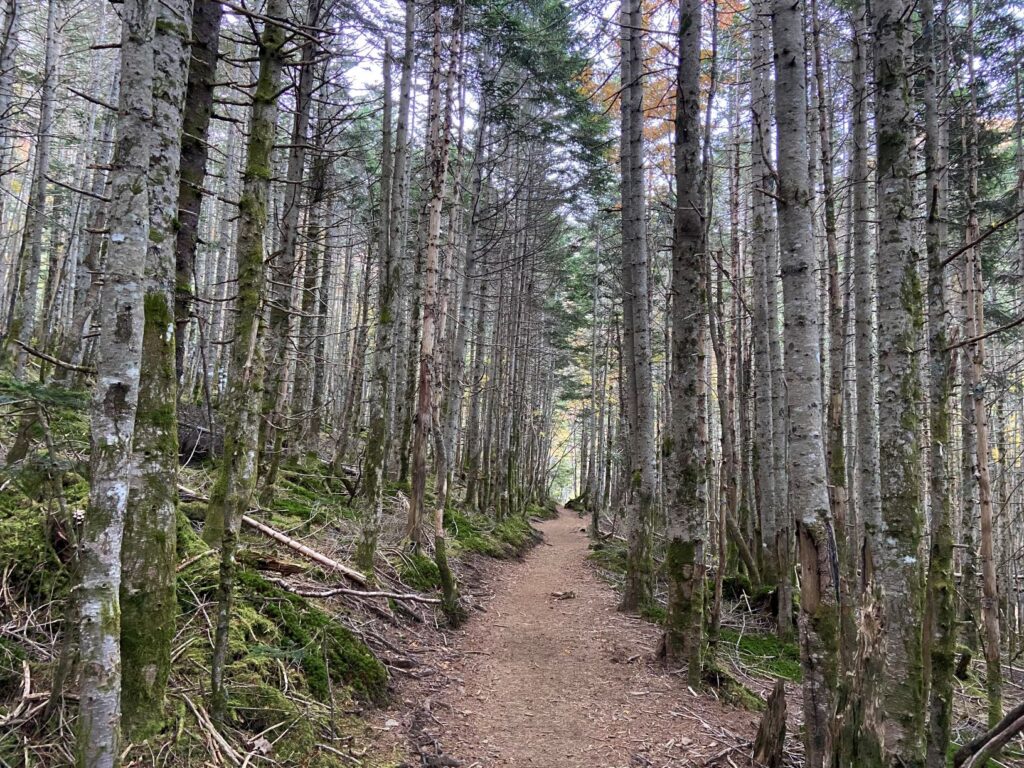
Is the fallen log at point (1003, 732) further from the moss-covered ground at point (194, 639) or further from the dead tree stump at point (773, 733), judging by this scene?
the moss-covered ground at point (194, 639)

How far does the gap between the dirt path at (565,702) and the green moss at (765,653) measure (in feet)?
3.85

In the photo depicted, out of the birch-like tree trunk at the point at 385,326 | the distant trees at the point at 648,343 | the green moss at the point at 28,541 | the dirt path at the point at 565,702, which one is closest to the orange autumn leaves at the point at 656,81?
the distant trees at the point at 648,343

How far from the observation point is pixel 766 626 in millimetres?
8711

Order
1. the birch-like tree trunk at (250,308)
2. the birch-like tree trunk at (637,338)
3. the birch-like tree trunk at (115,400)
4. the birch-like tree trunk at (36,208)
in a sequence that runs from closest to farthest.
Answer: the birch-like tree trunk at (115,400) < the birch-like tree trunk at (250,308) < the birch-like tree trunk at (36,208) < the birch-like tree trunk at (637,338)

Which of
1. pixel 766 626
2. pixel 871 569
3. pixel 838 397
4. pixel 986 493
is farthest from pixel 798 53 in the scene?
pixel 766 626

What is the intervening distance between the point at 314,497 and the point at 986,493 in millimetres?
8582

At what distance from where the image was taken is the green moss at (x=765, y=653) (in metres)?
6.82

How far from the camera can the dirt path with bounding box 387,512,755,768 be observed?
4238 millimetres

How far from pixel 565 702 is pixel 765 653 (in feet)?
12.1

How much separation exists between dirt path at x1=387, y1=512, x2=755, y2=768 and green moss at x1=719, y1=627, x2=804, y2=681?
117 centimetres

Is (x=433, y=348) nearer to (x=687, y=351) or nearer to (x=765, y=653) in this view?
(x=687, y=351)

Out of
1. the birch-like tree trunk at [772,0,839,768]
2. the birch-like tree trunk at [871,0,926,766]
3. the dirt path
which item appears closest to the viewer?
the birch-like tree trunk at [871,0,926,766]

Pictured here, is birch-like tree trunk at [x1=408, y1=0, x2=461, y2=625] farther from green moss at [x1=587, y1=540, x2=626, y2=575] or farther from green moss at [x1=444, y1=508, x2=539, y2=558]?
green moss at [x1=587, y1=540, x2=626, y2=575]

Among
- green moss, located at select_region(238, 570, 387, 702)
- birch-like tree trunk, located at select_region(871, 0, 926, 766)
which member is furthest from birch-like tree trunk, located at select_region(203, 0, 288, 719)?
birch-like tree trunk, located at select_region(871, 0, 926, 766)
